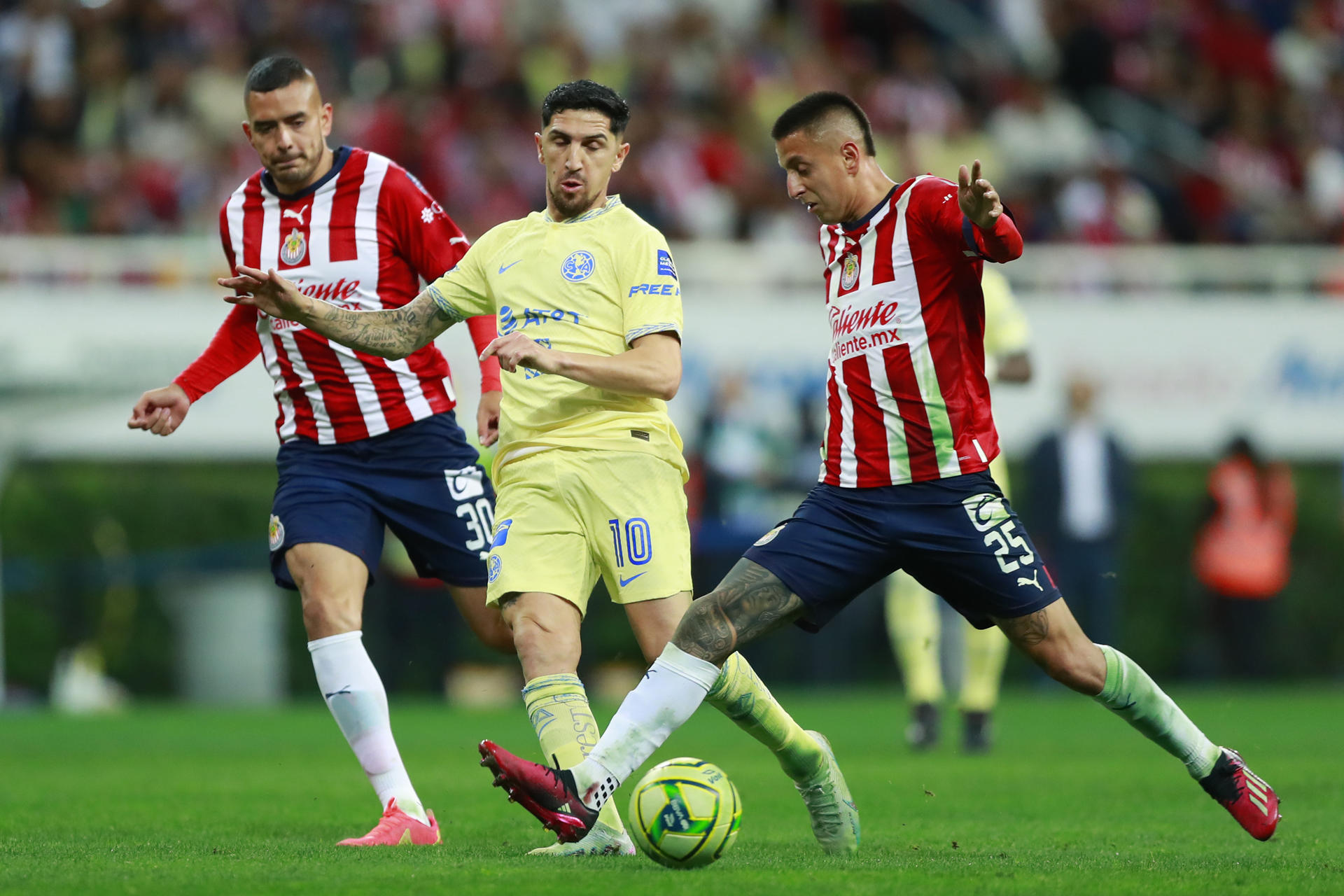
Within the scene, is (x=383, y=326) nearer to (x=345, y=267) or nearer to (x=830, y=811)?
(x=345, y=267)

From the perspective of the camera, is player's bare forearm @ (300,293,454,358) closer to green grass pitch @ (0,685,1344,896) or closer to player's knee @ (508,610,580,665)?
player's knee @ (508,610,580,665)

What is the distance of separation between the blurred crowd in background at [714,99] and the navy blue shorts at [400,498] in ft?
34.8

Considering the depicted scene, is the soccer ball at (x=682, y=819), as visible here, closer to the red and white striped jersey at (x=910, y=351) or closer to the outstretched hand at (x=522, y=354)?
the red and white striped jersey at (x=910, y=351)

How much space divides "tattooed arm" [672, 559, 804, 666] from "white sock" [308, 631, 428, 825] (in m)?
1.40

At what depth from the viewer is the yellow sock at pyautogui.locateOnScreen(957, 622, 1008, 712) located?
10922 millimetres

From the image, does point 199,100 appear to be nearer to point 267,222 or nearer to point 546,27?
point 546,27

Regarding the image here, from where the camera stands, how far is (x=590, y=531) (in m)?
6.30

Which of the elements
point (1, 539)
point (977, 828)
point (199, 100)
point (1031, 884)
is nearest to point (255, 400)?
point (1, 539)

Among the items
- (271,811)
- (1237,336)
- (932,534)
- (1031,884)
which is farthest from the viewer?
(1237,336)

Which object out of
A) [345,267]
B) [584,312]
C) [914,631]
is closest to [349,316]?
[345,267]

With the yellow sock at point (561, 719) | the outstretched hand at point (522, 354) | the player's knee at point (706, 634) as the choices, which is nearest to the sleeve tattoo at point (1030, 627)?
the player's knee at point (706, 634)

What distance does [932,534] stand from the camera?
6.23 m

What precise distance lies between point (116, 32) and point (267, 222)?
43.6ft

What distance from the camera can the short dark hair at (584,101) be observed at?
6301mm
